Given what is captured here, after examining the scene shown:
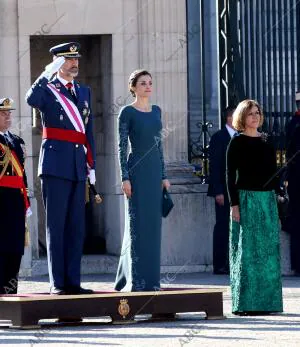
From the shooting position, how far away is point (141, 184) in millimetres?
13938

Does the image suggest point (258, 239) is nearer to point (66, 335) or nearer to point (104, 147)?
point (66, 335)

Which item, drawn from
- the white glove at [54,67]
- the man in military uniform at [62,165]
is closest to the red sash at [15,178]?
the man in military uniform at [62,165]

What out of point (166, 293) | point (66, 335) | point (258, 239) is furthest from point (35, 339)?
point (258, 239)

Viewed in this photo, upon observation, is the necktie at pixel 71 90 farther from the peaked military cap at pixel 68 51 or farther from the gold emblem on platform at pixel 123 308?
the gold emblem on platform at pixel 123 308

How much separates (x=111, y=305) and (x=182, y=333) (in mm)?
888

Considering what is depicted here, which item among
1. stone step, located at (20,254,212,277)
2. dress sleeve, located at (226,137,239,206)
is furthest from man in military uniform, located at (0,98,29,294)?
stone step, located at (20,254,212,277)

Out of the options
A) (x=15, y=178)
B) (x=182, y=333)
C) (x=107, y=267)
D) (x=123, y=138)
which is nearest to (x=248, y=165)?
(x=123, y=138)

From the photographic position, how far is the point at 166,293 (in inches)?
528

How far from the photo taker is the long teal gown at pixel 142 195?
1387cm

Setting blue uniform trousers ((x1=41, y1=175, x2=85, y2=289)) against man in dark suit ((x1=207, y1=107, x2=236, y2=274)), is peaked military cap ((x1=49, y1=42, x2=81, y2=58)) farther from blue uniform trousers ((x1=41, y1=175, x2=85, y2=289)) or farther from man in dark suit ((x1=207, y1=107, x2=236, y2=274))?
man in dark suit ((x1=207, y1=107, x2=236, y2=274))

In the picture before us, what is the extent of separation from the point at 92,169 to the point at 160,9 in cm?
541

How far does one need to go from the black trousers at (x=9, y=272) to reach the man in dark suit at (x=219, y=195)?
4.37m

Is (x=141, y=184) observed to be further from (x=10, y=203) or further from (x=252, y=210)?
(x=10, y=203)

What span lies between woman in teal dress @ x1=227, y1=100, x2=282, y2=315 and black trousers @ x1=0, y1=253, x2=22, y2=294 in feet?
5.50
